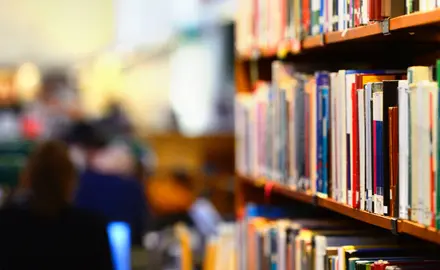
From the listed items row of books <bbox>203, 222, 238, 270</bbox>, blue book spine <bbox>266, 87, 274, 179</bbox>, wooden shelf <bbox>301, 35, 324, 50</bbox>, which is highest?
wooden shelf <bbox>301, 35, 324, 50</bbox>

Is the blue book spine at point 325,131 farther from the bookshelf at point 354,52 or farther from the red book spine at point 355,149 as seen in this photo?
the red book spine at point 355,149

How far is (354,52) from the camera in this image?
264cm

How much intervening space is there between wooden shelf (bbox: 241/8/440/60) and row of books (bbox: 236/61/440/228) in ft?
0.31

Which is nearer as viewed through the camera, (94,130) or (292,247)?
(292,247)

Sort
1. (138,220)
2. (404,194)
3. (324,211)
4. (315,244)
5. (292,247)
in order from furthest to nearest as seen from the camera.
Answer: (138,220) → (324,211) → (292,247) → (315,244) → (404,194)

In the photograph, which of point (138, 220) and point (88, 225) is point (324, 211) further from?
point (138, 220)

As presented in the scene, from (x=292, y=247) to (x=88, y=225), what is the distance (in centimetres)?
113

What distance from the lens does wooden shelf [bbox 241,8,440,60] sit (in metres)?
1.72

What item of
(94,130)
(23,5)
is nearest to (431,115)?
(94,130)

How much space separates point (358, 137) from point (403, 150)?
290 mm

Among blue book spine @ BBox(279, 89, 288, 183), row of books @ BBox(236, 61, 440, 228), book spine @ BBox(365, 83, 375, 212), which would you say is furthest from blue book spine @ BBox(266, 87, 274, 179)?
book spine @ BBox(365, 83, 375, 212)

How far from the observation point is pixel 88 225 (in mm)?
3455

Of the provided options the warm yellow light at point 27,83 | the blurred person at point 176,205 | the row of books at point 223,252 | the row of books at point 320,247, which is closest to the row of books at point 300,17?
the row of books at point 320,247

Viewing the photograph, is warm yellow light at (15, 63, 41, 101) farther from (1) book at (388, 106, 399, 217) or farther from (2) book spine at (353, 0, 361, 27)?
(1) book at (388, 106, 399, 217)
